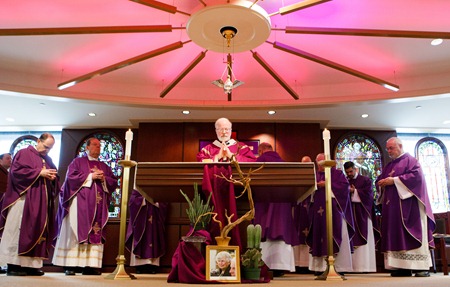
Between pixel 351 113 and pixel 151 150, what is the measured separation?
179 inches

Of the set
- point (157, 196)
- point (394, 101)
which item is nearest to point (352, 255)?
point (394, 101)

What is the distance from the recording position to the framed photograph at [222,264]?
135 inches

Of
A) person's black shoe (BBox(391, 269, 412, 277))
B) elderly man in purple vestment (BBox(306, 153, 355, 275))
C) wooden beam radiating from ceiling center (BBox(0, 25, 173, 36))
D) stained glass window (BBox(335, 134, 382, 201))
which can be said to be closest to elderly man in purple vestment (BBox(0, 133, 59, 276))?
wooden beam radiating from ceiling center (BBox(0, 25, 173, 36))

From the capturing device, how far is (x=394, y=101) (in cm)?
880

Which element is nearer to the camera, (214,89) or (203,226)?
(203,226)

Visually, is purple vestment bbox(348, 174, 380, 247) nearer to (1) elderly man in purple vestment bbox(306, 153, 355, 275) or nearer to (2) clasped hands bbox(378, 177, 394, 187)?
(1) elderly man in purple vestment bbox(306, 153, 355, 275)

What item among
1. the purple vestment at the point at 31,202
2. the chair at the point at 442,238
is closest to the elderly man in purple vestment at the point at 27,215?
the purple vestment at the point at 31,202

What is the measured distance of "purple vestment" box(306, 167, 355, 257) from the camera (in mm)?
6672

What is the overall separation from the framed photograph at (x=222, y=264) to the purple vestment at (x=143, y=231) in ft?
16.3

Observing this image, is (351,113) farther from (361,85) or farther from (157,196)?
(157,196)

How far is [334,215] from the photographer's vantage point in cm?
666

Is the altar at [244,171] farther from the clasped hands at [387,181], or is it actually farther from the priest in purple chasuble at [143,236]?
the priest in purple chasuble at [143,236]

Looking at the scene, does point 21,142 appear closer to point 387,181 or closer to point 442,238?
A: point 387,181

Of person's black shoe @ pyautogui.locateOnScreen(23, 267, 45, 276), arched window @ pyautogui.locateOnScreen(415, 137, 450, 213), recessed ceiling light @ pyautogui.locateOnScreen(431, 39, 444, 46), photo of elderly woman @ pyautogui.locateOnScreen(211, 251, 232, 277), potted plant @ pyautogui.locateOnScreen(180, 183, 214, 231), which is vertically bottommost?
person's black shoe @ pyautogui.locateOnScreen(23, 267, 45, 276)
